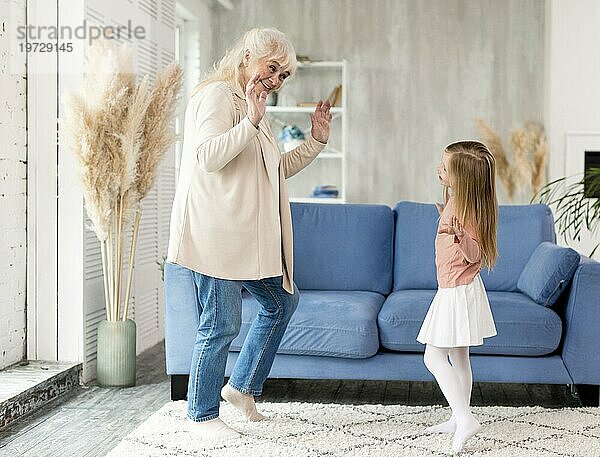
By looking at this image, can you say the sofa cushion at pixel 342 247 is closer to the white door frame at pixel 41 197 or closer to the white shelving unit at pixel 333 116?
the white door frame at pixel 41 197

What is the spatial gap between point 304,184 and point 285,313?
429 centimetres

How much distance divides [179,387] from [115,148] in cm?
114

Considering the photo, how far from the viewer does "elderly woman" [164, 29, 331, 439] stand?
10.5ft

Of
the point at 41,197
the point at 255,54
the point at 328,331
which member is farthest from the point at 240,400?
the point at 41,197

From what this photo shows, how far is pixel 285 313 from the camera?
3.48 m

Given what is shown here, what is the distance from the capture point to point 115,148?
4.34 meters

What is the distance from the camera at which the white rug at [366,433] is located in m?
3.26

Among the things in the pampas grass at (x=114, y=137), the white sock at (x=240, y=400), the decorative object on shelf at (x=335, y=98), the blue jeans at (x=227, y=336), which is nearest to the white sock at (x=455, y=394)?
the blue jeans at (x=227, y=336)

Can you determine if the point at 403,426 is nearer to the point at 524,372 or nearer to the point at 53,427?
the point at 524,372

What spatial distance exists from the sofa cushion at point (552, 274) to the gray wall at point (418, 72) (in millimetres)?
3462

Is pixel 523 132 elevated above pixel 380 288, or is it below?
above

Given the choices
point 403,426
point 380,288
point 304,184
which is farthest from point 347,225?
point 304,184

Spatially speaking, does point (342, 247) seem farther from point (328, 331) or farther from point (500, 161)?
point (500, 161)

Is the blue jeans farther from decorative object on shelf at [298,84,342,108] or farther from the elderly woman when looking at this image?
decorative object on shelf at [298,84,342,108]
